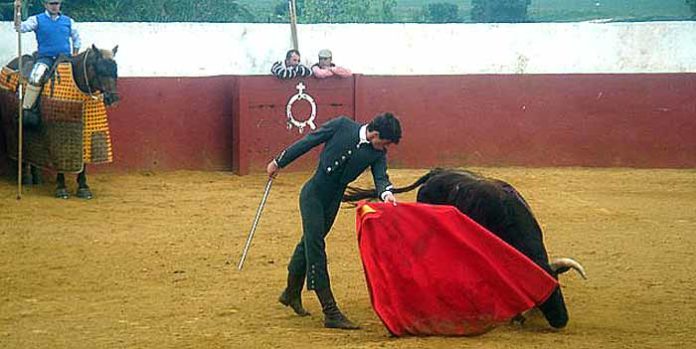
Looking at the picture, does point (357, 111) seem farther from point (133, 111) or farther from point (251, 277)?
point (251, 277)

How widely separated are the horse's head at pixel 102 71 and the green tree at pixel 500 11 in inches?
424

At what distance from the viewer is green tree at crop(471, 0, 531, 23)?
20.8m

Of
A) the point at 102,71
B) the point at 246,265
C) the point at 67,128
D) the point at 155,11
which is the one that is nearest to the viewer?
the point at 246,265

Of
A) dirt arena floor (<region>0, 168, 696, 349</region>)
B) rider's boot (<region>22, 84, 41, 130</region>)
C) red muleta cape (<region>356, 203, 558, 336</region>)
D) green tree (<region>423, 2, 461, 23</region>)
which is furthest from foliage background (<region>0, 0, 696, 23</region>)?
red muleta cape (<region>356, 203, 558, 336</region>)

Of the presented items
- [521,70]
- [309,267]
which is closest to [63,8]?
[521,70]

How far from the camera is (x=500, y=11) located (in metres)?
20.9

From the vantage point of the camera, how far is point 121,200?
37.3 ft

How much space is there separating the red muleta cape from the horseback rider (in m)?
5.59

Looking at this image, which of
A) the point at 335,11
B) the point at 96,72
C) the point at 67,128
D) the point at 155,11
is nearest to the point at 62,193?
the point at 67,128

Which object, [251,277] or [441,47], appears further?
[441,47]

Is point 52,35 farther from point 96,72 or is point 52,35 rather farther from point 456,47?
point 456,47

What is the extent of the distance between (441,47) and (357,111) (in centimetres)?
128

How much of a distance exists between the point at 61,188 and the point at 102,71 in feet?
3.94

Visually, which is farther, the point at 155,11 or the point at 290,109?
the point at 155,11
